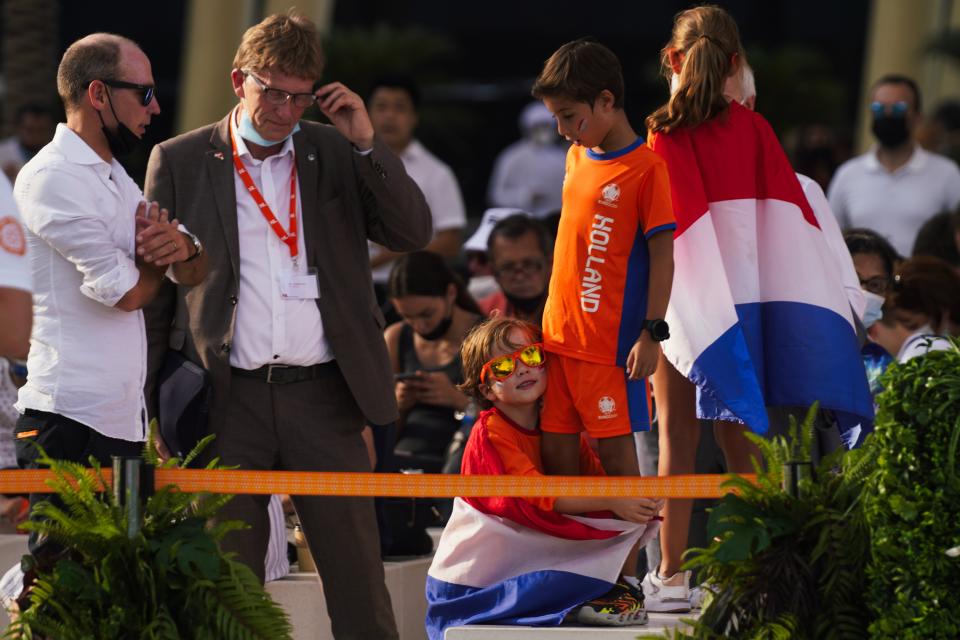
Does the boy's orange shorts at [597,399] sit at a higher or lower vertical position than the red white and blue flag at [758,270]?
lower

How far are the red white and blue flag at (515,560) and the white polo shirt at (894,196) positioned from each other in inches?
154

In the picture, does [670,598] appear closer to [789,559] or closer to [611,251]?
[789,559]

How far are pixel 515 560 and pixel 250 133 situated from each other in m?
1.63

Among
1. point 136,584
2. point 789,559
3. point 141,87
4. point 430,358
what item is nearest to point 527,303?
point 430,358

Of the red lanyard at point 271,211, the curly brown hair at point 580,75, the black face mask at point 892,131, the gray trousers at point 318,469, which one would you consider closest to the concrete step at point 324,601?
the gray trousers at point 318,469

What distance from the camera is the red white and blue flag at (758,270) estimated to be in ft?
18.6

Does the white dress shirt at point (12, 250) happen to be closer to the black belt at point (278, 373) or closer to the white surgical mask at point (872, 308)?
the black belt at point (278, 373)

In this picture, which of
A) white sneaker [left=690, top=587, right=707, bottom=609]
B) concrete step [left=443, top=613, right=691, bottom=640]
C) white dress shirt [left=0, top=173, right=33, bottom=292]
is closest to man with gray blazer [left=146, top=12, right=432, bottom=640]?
concrete step [left=443, top=613, right=691, bottom=640]

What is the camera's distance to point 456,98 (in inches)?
744

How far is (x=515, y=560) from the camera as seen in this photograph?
559 cm

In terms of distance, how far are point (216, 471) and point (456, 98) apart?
1415 centimetres

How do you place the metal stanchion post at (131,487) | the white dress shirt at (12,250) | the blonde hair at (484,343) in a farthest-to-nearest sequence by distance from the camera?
the blonde hair at (484,343), the white dress shirt at (12,250), the metal stanchion post at (131,487)

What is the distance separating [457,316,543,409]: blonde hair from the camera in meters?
5.62

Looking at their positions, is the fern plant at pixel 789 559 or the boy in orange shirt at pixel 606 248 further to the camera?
the boy in orange shirt at pixel 606 248
